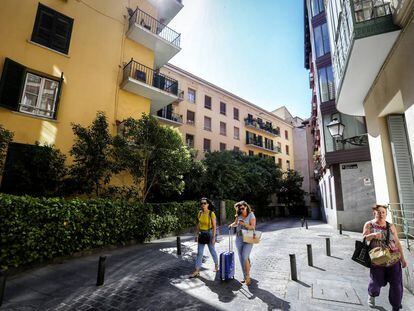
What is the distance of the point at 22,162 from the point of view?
8.41m

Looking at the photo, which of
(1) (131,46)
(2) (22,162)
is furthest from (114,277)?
(1) (131,46)

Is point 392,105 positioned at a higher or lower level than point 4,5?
lower

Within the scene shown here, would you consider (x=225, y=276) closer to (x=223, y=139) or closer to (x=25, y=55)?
(x=25, y=55)

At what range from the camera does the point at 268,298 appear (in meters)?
4.49

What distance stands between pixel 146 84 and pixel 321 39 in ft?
43.9

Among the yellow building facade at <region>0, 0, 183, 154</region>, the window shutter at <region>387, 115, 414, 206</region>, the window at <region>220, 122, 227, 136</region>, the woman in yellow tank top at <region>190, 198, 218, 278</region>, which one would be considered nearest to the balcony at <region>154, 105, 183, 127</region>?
the yellow building facade at <region>0, 0, 183, 154</region>

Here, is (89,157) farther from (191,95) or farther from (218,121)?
(218,121)

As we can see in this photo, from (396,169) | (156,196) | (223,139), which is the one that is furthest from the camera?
(223,139)

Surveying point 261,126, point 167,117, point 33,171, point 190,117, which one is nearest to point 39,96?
point 33,171

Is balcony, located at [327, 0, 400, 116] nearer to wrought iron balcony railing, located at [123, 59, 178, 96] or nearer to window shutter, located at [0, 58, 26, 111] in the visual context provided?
wrought iron balcony railing, located at [123, 59, 178, 96]

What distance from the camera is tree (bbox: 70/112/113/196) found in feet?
30.2

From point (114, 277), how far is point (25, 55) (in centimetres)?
956

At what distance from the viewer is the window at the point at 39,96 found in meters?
9.59

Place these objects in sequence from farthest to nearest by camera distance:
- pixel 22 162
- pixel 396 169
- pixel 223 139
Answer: pixel 223 139 → pixel 22 162 → pixel 396 169
